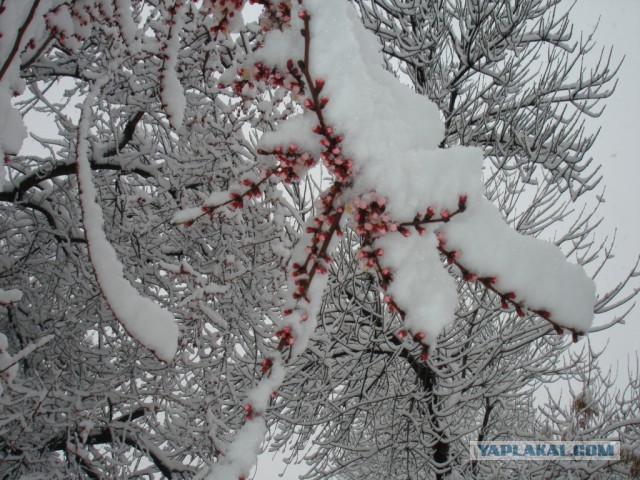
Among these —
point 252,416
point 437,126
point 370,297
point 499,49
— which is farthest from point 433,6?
point 252,416

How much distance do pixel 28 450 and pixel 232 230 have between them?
2939 mm

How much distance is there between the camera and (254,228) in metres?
4.79

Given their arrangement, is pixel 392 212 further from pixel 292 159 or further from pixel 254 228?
pixel 254 228

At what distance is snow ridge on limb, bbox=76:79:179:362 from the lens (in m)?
1.08

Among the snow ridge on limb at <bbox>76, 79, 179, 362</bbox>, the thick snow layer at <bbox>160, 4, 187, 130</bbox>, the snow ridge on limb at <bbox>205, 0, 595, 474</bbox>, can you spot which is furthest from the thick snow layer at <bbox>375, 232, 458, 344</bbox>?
the thick snow layer at <bbox>160, 4, 187, 130</bbox>

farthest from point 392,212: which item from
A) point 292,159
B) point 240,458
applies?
point 240,458

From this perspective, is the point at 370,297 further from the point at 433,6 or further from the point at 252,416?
the point at 252,416

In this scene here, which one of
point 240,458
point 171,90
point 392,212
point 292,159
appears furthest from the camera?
point 171,90

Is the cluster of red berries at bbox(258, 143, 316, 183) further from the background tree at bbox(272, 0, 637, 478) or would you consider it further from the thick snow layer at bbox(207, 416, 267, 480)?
the background tree at bbox(272, 0, 637, 478)

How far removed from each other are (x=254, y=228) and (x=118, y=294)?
370 cm

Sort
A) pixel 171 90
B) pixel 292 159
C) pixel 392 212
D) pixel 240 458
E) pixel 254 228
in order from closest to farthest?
pixel 240 458 < pixel 392 212 < pixel 292 159 < pixel 171 90 < pixel 254 228

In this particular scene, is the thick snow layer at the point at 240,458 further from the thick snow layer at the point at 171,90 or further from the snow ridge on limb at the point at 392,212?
the thick snow layer at the point at 171,90

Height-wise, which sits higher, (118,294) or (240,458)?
(118,294)

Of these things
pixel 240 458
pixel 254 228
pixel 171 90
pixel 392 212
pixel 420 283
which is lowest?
pixel 240 458
